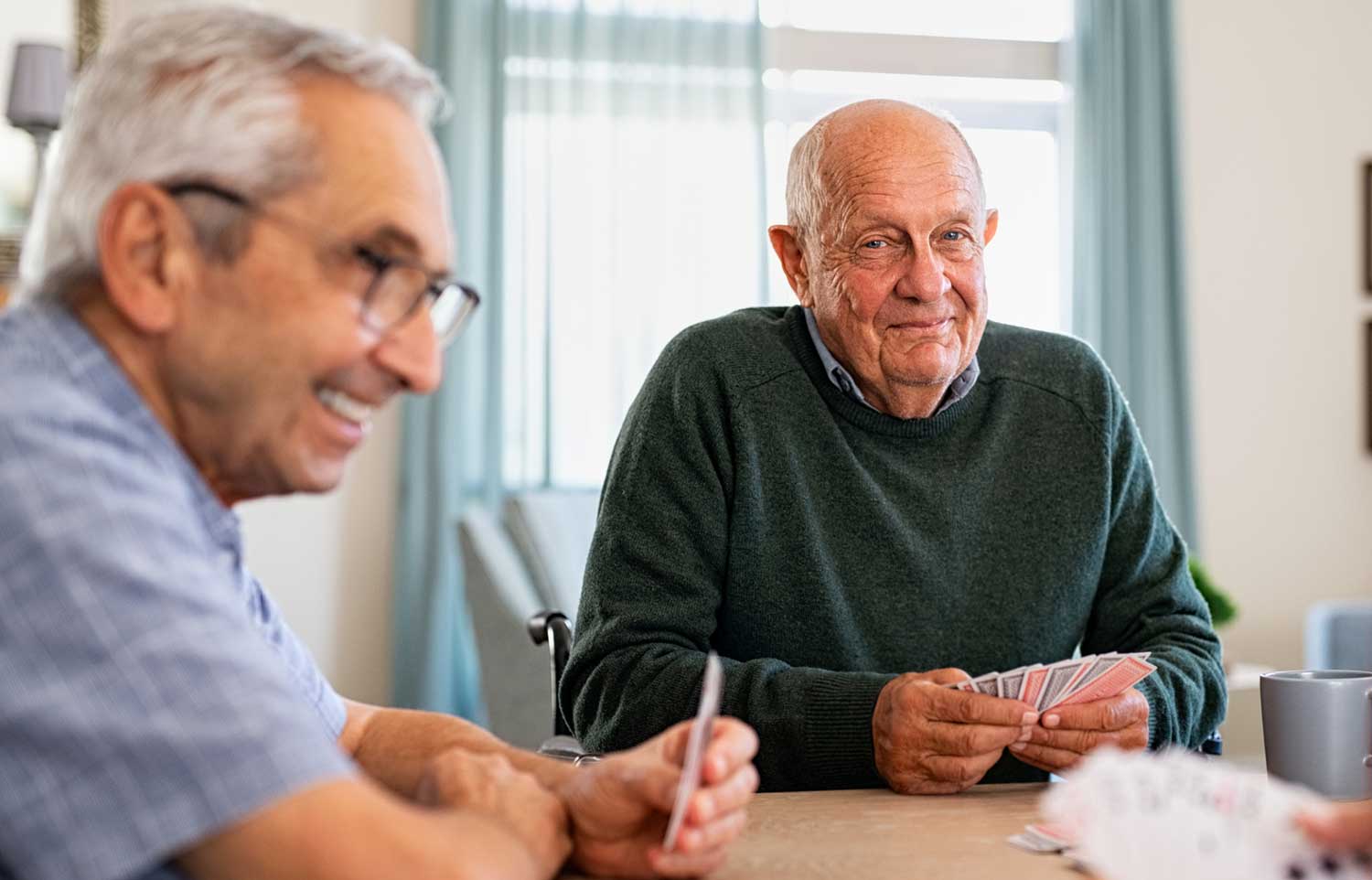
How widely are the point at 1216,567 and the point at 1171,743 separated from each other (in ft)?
12.8

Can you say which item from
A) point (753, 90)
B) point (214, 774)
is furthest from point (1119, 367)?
point (214, 774)

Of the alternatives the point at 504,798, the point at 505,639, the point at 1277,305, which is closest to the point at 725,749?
the point at 504,798

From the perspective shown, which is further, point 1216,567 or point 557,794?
point 1216,567

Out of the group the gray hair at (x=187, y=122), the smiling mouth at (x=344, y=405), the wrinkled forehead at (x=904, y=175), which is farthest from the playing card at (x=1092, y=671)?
the gray hair at (x=187, y=122)

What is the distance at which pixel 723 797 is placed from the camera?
3.34 ft

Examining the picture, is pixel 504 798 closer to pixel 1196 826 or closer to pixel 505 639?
pixel 1196 826

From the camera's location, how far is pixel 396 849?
2.70ft

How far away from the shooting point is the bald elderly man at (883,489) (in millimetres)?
1738

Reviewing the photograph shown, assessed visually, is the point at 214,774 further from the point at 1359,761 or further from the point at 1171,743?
the point at 1171,743

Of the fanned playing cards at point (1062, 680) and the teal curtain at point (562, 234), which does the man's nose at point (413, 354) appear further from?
the teal curtain at point (562, 234)

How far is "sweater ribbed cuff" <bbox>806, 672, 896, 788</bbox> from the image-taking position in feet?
5.00

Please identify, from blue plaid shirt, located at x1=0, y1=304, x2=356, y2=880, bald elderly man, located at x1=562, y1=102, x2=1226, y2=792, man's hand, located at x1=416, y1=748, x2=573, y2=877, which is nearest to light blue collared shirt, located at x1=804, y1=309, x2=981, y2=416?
bald elderly man, located at x1=562, y1=102, x2=1226, y2=792

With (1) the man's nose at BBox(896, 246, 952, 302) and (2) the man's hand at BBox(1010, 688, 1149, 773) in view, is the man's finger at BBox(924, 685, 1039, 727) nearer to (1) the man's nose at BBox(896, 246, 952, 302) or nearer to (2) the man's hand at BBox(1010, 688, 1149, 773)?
(2) the man's hand at BBox(1010, 688, 1149, 773)

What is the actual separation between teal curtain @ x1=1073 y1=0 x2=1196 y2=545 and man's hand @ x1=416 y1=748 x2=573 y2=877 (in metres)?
4.36
